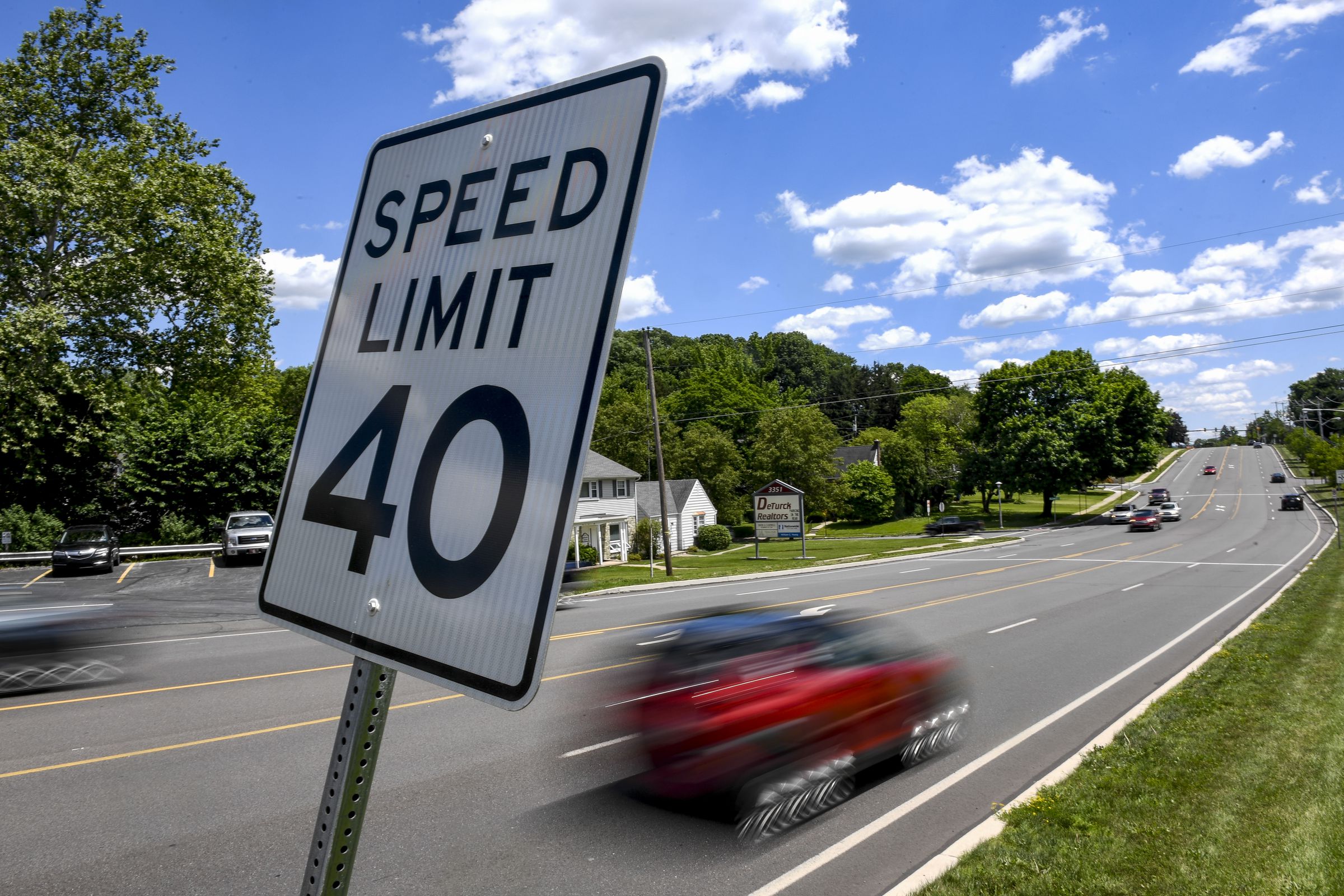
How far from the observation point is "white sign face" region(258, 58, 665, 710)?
120cm

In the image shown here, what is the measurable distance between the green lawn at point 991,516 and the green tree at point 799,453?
3288 millimetres

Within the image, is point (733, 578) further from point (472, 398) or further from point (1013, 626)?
point (472, 398)

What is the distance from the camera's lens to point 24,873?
5.16 m

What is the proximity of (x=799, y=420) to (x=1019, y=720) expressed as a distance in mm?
54778

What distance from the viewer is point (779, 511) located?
3712 cm

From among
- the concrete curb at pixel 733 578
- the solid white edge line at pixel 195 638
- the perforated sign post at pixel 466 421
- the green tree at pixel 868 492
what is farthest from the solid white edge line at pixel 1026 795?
the green tree at pixel 868 492

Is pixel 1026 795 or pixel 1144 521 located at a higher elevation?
pixel 1144 521

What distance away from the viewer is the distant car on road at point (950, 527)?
55750 millimetres

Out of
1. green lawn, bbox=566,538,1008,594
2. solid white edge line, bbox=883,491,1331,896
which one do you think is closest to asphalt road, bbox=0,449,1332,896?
solid white edge line, bbox=883,491,1331,896

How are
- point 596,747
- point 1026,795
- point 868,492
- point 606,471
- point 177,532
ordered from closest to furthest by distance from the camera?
point 1026,795 < point 596,747 < point 177,532 < point 606,471 < point 868,492

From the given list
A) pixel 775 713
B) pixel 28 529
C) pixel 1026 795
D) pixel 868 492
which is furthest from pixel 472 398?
pixel 868 492

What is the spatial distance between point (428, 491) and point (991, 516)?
236ft

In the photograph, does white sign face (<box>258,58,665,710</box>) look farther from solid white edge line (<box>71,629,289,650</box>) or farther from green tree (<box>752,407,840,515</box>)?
green tree (<box>752,407,840,515</box>)

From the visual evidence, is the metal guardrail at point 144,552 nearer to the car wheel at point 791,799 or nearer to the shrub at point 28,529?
the shrub at point 28,529
